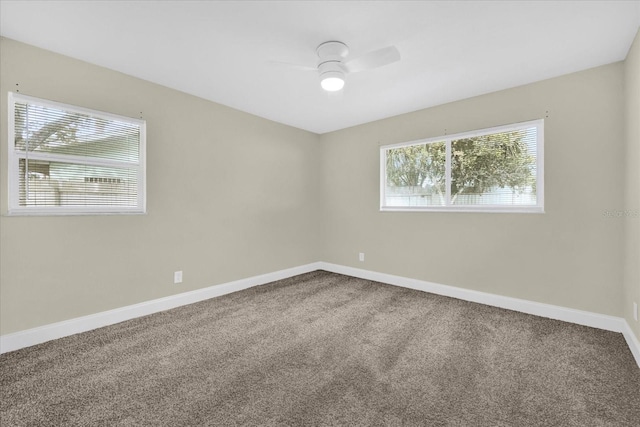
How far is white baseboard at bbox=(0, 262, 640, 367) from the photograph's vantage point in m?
2.23

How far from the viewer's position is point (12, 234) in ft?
7.14

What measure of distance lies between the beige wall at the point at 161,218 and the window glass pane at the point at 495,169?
2373mm

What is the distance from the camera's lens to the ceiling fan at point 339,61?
6.84 ft

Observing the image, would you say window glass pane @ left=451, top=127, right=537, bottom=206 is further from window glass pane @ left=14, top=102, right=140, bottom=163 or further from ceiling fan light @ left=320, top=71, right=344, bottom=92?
window glass pane @ left=14, top=102, right=140, bottom=163

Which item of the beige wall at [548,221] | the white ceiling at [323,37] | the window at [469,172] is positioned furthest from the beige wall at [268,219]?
the white ceiling at [323,37]

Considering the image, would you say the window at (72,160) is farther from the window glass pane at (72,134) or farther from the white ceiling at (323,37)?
the white ceiling at (323,37)

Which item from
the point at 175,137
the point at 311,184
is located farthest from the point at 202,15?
the point at 311,184

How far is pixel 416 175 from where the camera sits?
A: 12.8 feet

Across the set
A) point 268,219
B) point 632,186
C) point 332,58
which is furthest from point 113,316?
point 632,186

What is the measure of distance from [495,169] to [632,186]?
3.74ft

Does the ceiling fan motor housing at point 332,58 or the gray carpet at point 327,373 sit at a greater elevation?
the ceiling fan motor housing at point 332,58

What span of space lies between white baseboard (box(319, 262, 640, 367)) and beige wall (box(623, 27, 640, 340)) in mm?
120

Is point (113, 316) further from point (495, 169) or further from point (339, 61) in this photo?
point (495, 169)

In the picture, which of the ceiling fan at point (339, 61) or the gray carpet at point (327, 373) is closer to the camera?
the gray carpet at point (327, 373)
